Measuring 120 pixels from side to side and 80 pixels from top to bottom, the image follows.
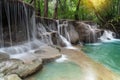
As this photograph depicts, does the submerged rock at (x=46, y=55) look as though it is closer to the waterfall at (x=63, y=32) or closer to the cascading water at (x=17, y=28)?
the cascading water at (x=17, y=28)

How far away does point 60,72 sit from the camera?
6117mm

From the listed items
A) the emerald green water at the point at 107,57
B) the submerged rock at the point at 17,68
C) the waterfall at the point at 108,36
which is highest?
the waterfall at the point at 108,36

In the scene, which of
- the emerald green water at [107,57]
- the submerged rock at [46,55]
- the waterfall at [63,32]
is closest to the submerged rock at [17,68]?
the submerged rock at [46,55]

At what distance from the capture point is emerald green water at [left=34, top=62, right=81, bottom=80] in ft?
18.4

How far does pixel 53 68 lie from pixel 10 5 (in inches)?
142

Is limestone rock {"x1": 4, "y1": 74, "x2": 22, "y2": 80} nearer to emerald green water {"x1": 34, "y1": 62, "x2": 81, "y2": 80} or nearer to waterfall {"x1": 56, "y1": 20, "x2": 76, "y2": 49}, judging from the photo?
emerald green water {"x1": 34, "y1": 62, "x2": 81, "y2": 80}

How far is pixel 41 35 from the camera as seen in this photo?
35.0 ft

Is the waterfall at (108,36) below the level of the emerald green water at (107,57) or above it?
above

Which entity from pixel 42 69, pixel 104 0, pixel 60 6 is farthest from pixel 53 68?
pixel 104 0

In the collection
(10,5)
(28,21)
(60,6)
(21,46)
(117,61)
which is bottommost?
(117,61)

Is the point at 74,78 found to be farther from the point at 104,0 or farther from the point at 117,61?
the point at 104,0

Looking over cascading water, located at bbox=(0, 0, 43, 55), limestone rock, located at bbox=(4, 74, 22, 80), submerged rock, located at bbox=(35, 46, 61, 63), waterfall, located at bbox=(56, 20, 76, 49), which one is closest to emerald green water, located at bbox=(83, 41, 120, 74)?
waterfall, located at bbox=(56, 20, 76, 49)

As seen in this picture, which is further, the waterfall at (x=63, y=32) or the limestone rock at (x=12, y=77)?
the waterfall at (x=63, y=32)

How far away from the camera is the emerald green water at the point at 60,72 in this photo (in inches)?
221
